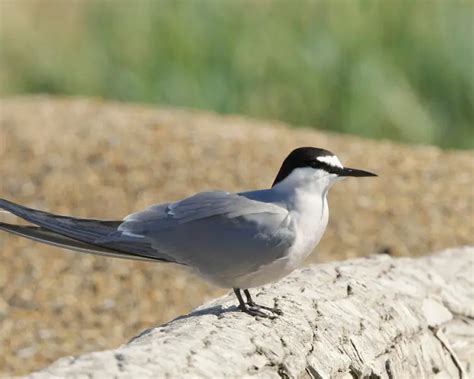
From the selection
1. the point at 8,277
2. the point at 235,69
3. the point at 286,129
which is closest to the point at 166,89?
the point at 235,69

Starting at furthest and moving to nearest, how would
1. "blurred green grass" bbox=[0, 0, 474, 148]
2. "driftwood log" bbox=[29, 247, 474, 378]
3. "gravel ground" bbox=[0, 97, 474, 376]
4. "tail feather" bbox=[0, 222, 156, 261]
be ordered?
"blurred green grass" bbox=[0, 0, 474, 148]
"gravel ground" bbox=[0, 97, 474, 376]
"tail feather" bbox=[0, 222, 156, 261]
"driftwood log" bbox=[29, 247, 474, 378]

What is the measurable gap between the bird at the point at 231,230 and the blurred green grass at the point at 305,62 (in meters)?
4.97

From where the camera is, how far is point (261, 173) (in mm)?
7438

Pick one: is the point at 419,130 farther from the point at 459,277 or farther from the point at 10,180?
the point at 459,277

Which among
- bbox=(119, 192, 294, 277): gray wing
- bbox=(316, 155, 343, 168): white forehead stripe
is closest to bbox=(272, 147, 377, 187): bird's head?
bbox=(316, 155, 343, 168): white forehead stripe

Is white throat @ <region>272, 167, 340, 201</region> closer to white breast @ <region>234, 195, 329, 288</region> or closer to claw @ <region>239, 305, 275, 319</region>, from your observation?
white breast @ <region>234, 195, 329, 288</region>

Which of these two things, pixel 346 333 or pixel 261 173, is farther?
pixel 261 173

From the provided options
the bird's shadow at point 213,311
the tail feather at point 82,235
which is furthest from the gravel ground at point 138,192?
the tail feather at point 82,235

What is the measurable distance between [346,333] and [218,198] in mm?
646

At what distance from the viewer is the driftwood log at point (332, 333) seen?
3537mm

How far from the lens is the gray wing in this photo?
397 centimetres

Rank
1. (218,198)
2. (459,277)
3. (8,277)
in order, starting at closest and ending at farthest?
(218,198) < (459,277) < (8,277)

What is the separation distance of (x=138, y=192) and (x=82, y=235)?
3.23 m

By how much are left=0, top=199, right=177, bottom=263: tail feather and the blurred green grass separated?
5087mm
